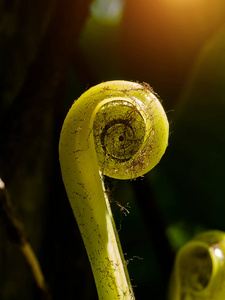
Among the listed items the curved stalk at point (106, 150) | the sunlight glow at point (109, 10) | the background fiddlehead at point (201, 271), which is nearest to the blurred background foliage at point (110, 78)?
the sunlight glow at point (109, 10)

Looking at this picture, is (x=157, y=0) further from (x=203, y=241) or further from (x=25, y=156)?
(x=203, y=241)

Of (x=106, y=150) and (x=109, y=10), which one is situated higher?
(x=109, y=10)

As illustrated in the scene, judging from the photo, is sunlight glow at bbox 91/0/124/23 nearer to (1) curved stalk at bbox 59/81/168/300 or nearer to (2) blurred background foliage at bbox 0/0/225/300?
(2) blurred background foliage at bbox 0/0/225/300

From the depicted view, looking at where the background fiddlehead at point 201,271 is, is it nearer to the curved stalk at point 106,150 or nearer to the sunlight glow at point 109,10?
the curved stalk at point 106,150

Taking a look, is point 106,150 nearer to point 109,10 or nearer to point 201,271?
point 201,271

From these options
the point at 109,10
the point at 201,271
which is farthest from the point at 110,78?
the point at 201,271
